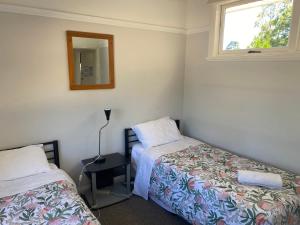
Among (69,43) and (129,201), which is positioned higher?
(69,43)

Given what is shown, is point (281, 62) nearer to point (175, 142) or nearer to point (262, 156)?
point (262, 156)

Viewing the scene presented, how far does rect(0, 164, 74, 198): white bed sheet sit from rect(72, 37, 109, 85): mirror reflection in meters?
0.99

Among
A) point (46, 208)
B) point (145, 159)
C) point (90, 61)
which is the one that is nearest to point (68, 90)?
point (90, 61)

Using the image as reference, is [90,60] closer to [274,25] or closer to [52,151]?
[52,151]

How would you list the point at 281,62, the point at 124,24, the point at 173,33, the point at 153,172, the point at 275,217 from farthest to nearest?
1. the point at 173,33
2. the point at 124,24
3. the point at 153,172
4. the point at 281,62
5. the point at 275,217

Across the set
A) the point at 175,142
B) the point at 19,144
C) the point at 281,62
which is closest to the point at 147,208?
the point at 175,142

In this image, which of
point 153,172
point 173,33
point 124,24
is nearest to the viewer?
point 153,172

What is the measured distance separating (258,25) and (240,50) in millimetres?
310

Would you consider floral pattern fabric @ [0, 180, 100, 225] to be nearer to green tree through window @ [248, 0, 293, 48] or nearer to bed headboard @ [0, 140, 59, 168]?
bed headboard @ [0, 140, 59, 168]

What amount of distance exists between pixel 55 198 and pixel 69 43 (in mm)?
1512

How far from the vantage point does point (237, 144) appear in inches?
106

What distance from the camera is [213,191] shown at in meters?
1.85

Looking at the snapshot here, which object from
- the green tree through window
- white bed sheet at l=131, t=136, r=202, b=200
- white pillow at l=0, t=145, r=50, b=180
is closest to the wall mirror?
white pillow at l=0, t=145, r=50, b=180

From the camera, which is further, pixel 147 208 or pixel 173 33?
pixel 173 33
